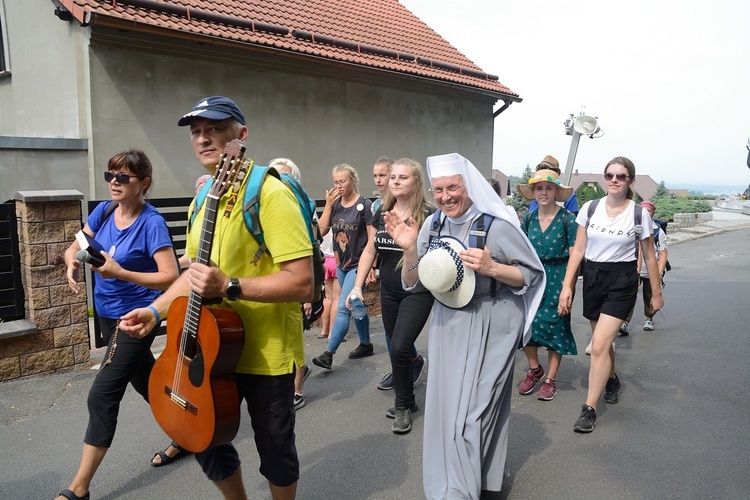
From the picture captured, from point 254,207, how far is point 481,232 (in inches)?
57.3

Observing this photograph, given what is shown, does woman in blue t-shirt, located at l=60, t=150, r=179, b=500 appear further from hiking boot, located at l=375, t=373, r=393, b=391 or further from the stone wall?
hiking boot, located at l=375, t=373, r=393, b=391

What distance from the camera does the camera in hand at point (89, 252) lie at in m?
3.10

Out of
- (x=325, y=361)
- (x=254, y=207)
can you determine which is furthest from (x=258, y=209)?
(x=325, y=361)

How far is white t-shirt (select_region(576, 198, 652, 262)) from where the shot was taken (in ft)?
15.5

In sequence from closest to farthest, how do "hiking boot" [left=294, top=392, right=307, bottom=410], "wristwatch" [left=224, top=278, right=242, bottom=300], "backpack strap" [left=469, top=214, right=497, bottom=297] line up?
"wristwatch" [left=224, top=278, right=242, bottom=300]
"backpack strap" [left=469, top=214, right=497, bottom=297]
"hiking boot" [left=294, top=392, right=307, bottom=410]

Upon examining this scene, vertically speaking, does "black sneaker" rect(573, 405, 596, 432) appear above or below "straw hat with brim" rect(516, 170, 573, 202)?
below

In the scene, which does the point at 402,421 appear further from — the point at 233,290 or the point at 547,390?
the point at 233,290

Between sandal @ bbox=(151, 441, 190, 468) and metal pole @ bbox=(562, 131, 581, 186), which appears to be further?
metal pole @ bbox=(562, 131, 581, 186)

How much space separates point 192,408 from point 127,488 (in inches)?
59.3

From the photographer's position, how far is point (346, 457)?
160 inches

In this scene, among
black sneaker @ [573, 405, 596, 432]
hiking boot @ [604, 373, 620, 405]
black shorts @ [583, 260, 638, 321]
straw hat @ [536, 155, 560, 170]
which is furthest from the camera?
straw hat @ [536, 155, 560, 170]

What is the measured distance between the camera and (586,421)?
14.6 ft

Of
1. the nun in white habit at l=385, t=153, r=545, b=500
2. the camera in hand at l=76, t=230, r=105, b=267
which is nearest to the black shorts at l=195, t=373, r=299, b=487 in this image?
the nun in white habit at l=385, t=153, r=545, b=500

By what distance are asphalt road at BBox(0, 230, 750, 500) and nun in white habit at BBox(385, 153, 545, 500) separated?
45cm
